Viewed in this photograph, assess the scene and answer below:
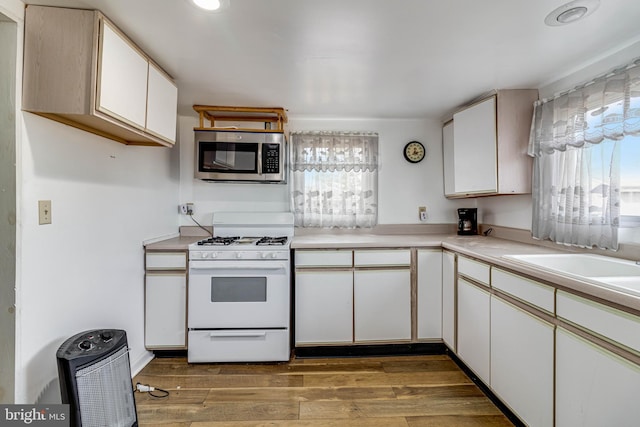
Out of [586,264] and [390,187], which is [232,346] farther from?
[586,264]

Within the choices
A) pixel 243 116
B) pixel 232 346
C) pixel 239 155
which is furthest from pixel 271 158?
pixel 232 346

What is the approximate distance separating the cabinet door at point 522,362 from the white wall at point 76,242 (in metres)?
2.35

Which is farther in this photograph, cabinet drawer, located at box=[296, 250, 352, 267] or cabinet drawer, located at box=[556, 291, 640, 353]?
cabinet drawer, located at box=[296, 250, 352, 267]

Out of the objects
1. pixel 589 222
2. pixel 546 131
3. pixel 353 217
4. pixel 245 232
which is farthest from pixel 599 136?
pixel 245 232

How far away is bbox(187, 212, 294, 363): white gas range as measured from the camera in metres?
2.03

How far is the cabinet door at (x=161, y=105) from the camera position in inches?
64.6

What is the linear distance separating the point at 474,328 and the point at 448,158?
5.27ft

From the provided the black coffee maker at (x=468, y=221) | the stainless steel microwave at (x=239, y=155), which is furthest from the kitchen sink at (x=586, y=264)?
the stainless steel microwave at (x=239, y=155)

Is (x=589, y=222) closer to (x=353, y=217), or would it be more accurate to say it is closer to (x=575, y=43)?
(x=575, y=43)

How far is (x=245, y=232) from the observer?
8.57 ft

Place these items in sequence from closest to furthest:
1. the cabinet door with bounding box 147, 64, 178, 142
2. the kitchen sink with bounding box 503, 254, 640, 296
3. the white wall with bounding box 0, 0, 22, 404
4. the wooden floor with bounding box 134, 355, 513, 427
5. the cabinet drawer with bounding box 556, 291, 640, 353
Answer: the cabinet drawer with bounding box 556, 291, 640, 353, the white wall with bounding box 0, 0, 22, 404, the kitchen sink with bounding box 503, 254, 640, 296, the wooden floor with bounding box 134, 355, 513, 427, the cabinet door with bounding box 147, 64, 178, 142

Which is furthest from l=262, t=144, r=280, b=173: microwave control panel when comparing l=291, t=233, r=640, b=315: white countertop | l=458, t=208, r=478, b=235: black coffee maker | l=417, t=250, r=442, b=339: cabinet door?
l=458, t=208, r=478, b=235: black coffee maker

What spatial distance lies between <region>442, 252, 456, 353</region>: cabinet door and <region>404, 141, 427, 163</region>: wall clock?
107 cm

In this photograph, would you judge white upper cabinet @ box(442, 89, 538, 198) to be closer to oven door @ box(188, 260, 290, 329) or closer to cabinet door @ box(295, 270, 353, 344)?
cabinet door @ box(295, 270, 353, 344)
